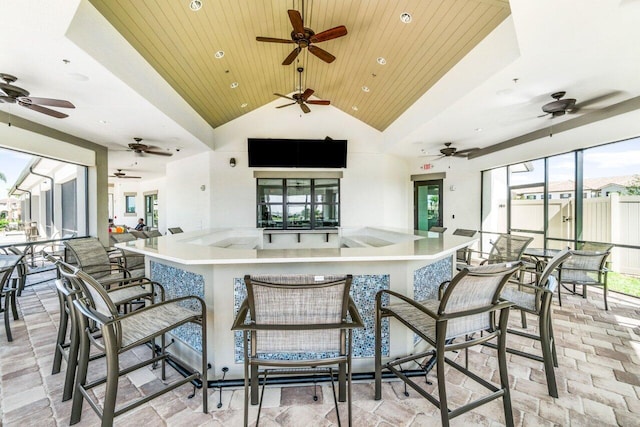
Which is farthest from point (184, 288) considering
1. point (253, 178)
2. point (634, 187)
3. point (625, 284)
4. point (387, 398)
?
point (634, 187)

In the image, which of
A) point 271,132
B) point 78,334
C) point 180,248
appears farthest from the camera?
point 271,132

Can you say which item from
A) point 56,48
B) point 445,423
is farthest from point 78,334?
point 56,48

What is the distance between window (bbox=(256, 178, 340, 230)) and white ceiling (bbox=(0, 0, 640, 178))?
236 cm

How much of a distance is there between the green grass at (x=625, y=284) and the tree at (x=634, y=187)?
136cm

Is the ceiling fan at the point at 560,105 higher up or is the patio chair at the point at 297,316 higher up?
the ceiling fan at the point at 560,105

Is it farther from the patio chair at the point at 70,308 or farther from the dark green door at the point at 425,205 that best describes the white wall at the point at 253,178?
the patio chair at the point at 70,308

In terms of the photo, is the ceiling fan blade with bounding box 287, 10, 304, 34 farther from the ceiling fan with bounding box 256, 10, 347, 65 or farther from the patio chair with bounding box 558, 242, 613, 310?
the patio chair with bounding box 558, 242, 613, 310

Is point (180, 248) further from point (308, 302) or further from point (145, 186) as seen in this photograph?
point (145, 186)

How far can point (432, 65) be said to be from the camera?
3908mm

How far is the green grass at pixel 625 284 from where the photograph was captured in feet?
13.7

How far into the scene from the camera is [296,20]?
9.62 feet

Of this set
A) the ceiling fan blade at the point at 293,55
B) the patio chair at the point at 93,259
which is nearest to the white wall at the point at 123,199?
the patio chair at the point at 93,259

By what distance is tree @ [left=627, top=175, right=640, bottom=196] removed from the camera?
4.34 meters

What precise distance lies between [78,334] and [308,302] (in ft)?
5.29
